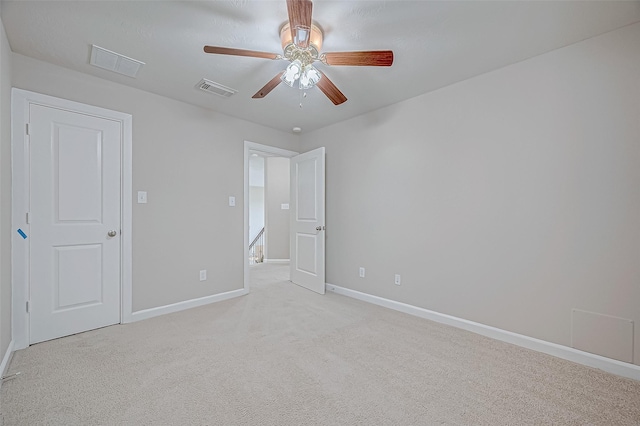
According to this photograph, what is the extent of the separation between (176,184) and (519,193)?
3515mm

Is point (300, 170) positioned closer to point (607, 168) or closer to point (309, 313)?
point (309, 313)

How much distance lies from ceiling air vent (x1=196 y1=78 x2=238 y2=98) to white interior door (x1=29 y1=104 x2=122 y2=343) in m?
0.96

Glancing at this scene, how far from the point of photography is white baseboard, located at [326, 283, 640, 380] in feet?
6.31

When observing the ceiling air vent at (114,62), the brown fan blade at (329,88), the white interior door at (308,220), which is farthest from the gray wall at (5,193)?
the white interior door at (308,220)

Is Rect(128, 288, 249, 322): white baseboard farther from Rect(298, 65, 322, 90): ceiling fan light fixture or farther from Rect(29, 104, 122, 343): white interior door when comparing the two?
Rect(298, 65, 322, 90): ceiling fan light fixture

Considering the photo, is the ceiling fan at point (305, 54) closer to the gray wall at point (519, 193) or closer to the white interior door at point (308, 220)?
the gray wall at point (519, 193)

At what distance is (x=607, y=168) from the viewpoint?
78.2 inches

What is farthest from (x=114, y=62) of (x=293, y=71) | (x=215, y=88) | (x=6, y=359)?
(x=6, y=359)

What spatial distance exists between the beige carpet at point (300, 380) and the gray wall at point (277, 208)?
12.7 feet

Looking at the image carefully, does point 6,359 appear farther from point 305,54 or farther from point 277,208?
point 277,208

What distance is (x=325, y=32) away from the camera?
196 centimetres

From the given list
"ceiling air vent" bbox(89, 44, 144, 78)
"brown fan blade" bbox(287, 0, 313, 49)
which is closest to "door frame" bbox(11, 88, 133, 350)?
"ceiling air vent" bbox(89, 44, 144, 78)

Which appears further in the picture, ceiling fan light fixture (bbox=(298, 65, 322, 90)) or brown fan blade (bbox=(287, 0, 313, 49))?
ceiling fan light fixture (bbox=(298, 65, 322, 90))

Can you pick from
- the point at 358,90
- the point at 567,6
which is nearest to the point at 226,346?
the point at 358,90
